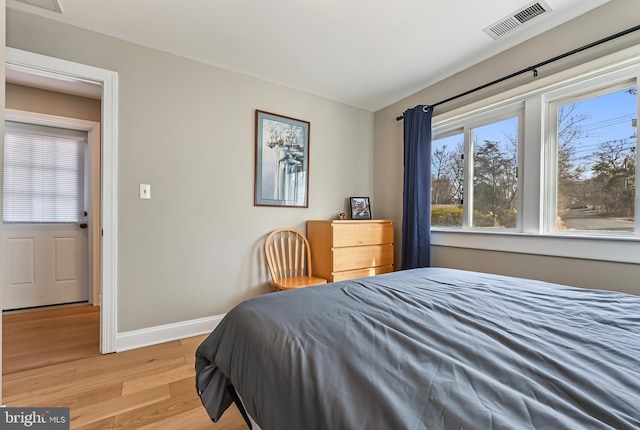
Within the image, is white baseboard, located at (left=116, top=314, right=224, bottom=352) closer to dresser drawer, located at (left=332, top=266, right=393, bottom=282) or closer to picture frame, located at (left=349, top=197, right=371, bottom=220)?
dresser drawer, located at (left=332, top=266, right=393, bottom=282)

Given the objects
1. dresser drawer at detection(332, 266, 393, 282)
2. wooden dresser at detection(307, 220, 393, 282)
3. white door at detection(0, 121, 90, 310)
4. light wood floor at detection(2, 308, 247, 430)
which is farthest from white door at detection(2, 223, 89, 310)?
dresser drawer at detection(332, 266, 393, 282)

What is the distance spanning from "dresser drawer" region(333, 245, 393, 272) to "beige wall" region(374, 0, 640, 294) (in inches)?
9.9

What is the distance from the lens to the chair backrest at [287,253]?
2689 mm

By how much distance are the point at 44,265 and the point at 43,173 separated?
A: 1.02 m

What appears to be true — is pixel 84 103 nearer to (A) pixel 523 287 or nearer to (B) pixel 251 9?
(B) pixel 251 9

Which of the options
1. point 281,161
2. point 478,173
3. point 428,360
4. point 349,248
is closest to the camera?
point 428,360

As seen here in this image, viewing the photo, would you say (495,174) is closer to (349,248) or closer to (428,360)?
(349,248)

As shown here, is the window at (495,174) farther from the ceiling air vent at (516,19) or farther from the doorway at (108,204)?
the doorway at (108,204)

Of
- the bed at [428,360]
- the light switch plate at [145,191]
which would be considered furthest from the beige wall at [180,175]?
the bed at [428,360]

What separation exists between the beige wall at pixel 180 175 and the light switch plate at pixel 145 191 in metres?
0.03

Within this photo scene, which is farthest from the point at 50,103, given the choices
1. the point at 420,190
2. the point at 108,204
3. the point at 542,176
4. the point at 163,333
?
the point at 542,176

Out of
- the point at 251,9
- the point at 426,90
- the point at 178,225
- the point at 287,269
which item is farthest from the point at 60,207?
the point at 426,90

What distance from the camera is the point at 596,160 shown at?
6.00 ft

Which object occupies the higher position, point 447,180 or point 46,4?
point 46,4
